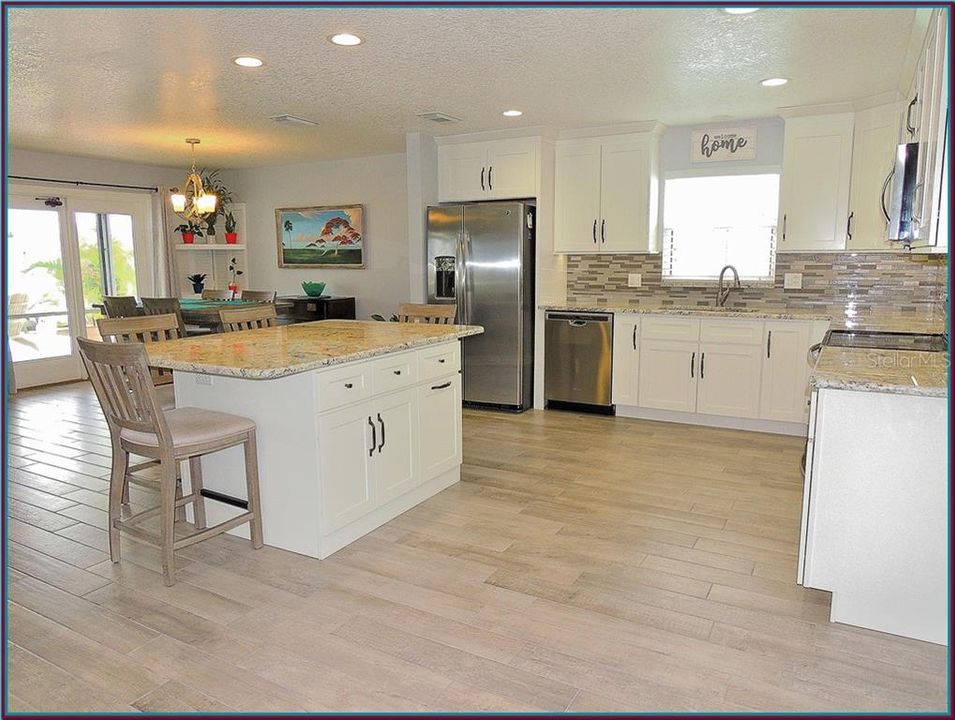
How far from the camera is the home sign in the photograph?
530 cm

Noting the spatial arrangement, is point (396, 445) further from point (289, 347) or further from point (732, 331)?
point (732, 331)

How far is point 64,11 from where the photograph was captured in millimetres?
2924

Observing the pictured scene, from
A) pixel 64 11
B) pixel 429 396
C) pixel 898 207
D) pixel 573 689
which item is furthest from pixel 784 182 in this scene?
pixel 64 11

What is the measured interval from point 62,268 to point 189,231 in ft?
4.53

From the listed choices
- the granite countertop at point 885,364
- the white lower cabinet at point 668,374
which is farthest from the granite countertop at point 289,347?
the white lower cabinet at point 668,374

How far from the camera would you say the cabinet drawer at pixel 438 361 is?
360cm

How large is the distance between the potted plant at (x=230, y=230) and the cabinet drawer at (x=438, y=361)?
204 inches

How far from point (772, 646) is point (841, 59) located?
3.00 m

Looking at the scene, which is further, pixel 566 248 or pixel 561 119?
pixel 566 248

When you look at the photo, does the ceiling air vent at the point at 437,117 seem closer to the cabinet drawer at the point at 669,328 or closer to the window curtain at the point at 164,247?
the cabinet drawer at the point at 669,328

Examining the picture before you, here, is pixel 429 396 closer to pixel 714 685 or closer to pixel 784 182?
pixel 714 685

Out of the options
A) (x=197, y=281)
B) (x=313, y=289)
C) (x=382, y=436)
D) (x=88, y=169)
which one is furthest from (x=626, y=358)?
(x=88, y=169)

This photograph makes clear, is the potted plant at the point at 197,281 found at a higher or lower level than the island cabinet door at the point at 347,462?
higher

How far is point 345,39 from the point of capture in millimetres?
3312
